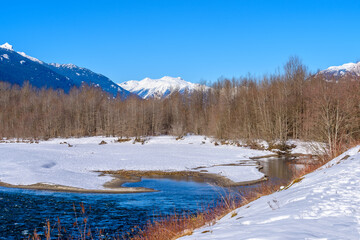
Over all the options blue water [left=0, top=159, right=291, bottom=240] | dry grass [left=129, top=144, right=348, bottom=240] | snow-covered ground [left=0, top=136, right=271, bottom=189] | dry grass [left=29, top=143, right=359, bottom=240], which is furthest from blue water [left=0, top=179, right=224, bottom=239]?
snow-covered ground [left=0, top=136, right=271, bottom=189]

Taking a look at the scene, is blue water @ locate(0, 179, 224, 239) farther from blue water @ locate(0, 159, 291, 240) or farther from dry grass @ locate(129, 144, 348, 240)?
dry grass @ locate(129, 144, 348, 240)

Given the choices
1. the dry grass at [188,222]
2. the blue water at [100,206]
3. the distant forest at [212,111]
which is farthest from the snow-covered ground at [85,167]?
the dry grass at [188,222]

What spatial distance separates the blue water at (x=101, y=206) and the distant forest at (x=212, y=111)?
55.0 ft

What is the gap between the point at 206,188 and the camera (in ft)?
75.9

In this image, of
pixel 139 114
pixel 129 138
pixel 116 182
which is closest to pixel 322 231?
pixel 116 182

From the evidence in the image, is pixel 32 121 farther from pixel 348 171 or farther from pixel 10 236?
pixel 348 171

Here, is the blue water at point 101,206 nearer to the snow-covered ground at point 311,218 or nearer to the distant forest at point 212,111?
the snow-covered ground at point 311,218

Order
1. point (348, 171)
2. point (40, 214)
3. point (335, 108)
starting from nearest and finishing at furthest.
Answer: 1. point (348, 171)
2. point (40, 214)
3. point (335, 108)

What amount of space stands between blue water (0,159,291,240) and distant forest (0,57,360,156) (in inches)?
660

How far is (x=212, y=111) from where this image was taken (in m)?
78.2

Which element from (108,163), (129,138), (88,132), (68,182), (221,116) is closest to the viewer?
→ (68,182)

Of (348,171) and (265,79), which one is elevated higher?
(265,79)

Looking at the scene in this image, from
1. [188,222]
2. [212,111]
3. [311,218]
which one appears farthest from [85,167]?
[212,111]

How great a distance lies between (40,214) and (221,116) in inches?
2209
